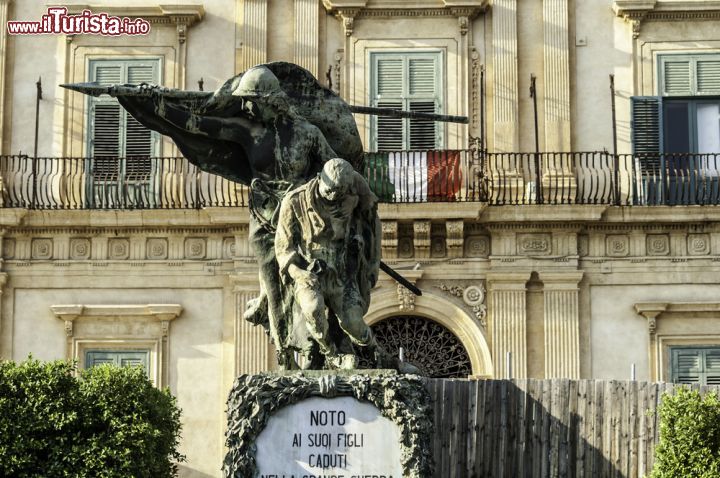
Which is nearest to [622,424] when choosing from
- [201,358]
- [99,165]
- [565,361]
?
[565,361]

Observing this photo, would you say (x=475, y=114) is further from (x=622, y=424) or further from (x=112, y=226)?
(x=622, y=424)

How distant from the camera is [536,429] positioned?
1756 centimetres

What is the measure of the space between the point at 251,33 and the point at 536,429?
1377 cm

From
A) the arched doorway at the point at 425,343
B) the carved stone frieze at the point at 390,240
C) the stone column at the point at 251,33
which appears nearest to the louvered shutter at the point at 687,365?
the arched doorway at the point at 425,343

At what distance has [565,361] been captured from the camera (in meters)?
28.0

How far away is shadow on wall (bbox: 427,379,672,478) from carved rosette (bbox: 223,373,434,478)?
4369 mm

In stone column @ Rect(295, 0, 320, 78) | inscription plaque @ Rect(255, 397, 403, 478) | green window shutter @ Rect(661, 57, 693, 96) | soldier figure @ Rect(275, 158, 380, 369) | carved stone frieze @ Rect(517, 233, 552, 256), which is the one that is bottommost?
inscription plaque @ Rect(255, 397, 403, 478)

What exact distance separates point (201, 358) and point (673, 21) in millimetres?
9564

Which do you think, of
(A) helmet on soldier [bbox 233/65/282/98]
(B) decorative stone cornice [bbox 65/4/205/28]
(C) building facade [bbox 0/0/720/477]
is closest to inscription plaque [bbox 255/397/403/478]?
(A) helmet on soldier [bbox 233/65/282/98]

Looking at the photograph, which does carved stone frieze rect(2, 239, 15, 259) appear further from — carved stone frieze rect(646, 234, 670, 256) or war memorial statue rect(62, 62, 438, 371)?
war memorial statue rect(62, 62, 438, 371)

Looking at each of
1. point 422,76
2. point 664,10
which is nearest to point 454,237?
point 422,76

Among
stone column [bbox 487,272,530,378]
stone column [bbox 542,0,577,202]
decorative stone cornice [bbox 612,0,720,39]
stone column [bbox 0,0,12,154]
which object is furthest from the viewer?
stone column [bbox 0,0,12,154]

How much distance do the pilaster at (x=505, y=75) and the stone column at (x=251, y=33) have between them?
385 cm

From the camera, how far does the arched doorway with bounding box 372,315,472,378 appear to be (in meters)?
28.4
